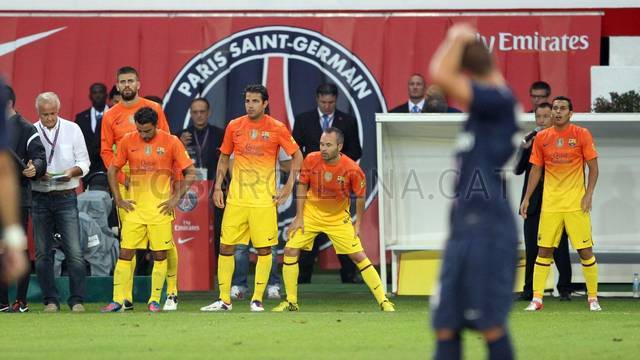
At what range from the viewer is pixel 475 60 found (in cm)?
608

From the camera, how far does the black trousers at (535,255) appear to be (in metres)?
14.2

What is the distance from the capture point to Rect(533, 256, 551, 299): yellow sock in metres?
12.9

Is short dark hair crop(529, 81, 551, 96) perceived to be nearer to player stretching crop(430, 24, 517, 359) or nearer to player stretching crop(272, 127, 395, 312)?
player stretching crop(272, 127, 395, 312)

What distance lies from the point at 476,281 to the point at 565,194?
22.7 ft

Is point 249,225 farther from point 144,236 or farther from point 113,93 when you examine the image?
point 113,93

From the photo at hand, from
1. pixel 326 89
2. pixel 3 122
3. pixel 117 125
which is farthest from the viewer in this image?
pixel 326 89

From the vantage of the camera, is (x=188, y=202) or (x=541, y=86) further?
(x=541, y=86)

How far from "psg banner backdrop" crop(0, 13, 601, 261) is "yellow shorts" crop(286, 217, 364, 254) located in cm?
275

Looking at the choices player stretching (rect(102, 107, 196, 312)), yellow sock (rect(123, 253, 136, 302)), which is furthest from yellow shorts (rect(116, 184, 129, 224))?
yellow sock (rect(123, 253, 136, 302))

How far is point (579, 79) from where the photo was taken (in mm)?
15703

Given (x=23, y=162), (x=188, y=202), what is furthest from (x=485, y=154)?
(x=188, y=202)

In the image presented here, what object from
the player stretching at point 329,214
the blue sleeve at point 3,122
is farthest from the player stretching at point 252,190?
the blue sleeve at point 3,122

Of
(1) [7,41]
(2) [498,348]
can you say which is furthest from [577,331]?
(1) [7,41]

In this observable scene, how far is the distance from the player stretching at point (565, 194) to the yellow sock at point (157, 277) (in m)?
3.67
